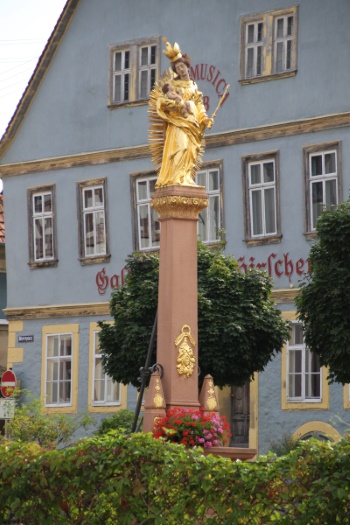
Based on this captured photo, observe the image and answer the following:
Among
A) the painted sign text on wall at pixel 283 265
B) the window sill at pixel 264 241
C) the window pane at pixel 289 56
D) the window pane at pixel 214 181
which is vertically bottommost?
the painted sign text on wall at pixel 283 265

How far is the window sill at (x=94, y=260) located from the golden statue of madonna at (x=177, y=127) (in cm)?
1435

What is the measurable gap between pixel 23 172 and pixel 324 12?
9.24 meters

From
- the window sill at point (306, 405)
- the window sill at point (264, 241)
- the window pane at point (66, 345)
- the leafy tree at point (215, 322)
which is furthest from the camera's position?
the window pane at point (66, 345)

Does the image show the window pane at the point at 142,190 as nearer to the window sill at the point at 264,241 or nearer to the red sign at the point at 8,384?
the window sill at the point at 264,241

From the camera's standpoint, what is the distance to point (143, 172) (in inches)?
1398

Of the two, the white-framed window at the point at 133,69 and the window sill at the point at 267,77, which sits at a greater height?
the white-framed window at the point at 133,69

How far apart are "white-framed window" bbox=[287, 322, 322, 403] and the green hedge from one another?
1789 cm

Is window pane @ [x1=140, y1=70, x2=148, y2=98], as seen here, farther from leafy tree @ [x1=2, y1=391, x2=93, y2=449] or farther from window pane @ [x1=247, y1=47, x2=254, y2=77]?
leafy tree @ [x1=2, y1=391, x2=93, y2=449]

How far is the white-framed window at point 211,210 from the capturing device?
3391cm

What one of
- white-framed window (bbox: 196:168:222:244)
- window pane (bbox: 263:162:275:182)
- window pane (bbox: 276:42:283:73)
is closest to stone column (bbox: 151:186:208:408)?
window pane (bbox: 263:162:275:182)

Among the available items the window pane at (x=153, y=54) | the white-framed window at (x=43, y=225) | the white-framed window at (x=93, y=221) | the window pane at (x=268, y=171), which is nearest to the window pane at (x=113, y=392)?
the white-framed window at (x=93, y=221)

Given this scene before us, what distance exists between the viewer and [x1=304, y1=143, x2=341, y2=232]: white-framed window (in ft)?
105

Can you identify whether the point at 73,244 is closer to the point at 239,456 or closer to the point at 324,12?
the point at 324,12

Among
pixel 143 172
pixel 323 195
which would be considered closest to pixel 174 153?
pixel 323 195
